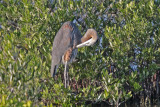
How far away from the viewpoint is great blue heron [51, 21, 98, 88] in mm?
7791

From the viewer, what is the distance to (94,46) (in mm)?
8258

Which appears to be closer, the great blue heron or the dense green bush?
the dense green bush

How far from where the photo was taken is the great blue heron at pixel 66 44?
25.6 ft

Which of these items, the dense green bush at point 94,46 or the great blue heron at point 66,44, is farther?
the great blue heron at point 66,44

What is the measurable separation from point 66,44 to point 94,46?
28.6 inches

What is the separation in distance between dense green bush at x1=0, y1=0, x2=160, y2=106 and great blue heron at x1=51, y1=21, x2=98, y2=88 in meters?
0.19

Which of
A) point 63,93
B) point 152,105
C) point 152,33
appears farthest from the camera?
point 152,105

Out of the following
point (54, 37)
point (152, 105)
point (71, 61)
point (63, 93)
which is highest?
point (54, 37)

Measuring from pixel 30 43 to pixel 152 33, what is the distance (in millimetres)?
3668

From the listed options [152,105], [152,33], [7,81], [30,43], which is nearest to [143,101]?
[152,105]

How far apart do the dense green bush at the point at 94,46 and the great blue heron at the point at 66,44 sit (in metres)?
0.19

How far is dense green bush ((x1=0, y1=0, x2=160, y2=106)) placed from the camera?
7.52 m

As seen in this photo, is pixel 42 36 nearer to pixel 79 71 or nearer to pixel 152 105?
pixel 79 71

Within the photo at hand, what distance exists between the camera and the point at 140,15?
30.0 ft
